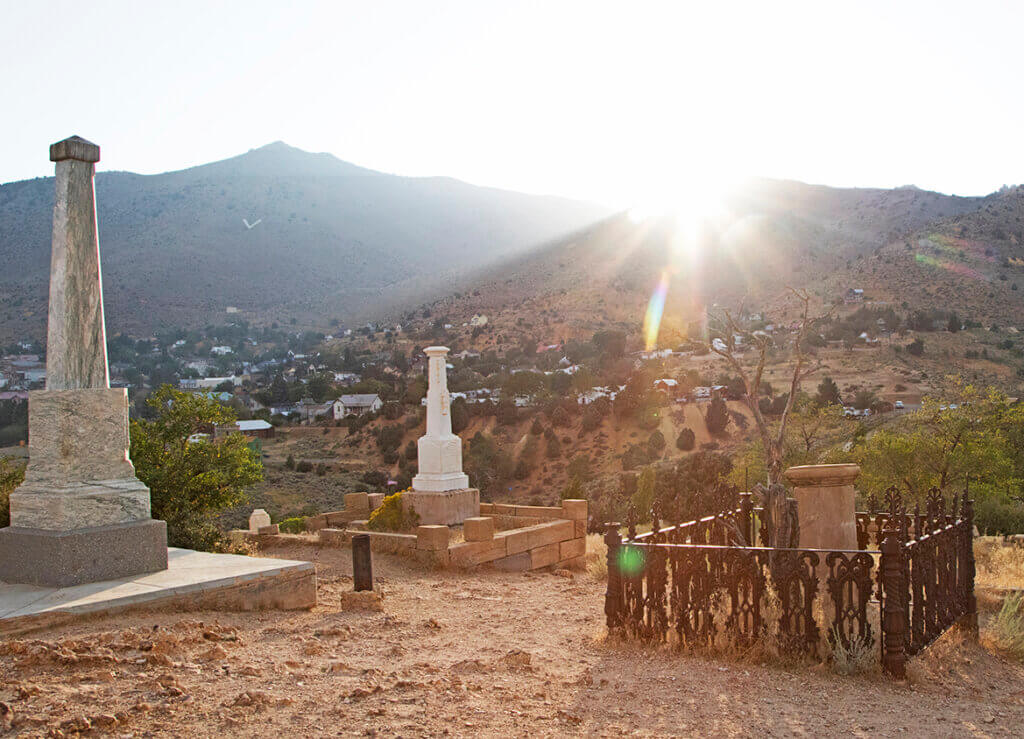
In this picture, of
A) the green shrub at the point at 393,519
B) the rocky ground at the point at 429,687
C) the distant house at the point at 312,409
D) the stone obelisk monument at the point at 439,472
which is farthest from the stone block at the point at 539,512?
the distant house at the point at 312,409

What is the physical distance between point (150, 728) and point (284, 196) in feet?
341

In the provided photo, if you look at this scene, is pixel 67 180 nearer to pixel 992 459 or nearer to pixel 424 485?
pixel 424 485

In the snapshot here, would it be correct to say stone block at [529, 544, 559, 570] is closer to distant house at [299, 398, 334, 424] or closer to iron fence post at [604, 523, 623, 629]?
iron fence post at [604, 523, 623, 629]

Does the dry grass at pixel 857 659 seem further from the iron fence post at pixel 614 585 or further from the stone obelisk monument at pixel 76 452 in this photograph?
the stone obelisk monument at pixel 76 452

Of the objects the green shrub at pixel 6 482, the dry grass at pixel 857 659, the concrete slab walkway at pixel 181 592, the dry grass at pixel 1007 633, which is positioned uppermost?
the green shrub at pixel 6 482

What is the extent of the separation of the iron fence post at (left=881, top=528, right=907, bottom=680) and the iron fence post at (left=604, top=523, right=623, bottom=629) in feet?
5.94

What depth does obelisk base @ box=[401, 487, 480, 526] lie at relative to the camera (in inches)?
530

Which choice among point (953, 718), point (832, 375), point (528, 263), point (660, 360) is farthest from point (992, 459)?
point (528, 263)

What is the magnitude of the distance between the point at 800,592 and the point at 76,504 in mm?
5715

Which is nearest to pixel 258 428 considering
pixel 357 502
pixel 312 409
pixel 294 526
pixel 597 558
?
pixel 312 409

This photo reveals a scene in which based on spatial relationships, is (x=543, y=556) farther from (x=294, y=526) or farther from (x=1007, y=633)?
(x=1007, y=633)

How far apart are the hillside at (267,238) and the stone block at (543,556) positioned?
156 feet

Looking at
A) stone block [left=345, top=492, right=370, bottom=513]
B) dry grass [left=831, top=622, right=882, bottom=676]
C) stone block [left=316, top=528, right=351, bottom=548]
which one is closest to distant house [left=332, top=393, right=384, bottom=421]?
stone block [left=345, top=492, right=370, bottom=513]

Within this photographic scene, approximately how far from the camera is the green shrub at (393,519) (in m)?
13.3
